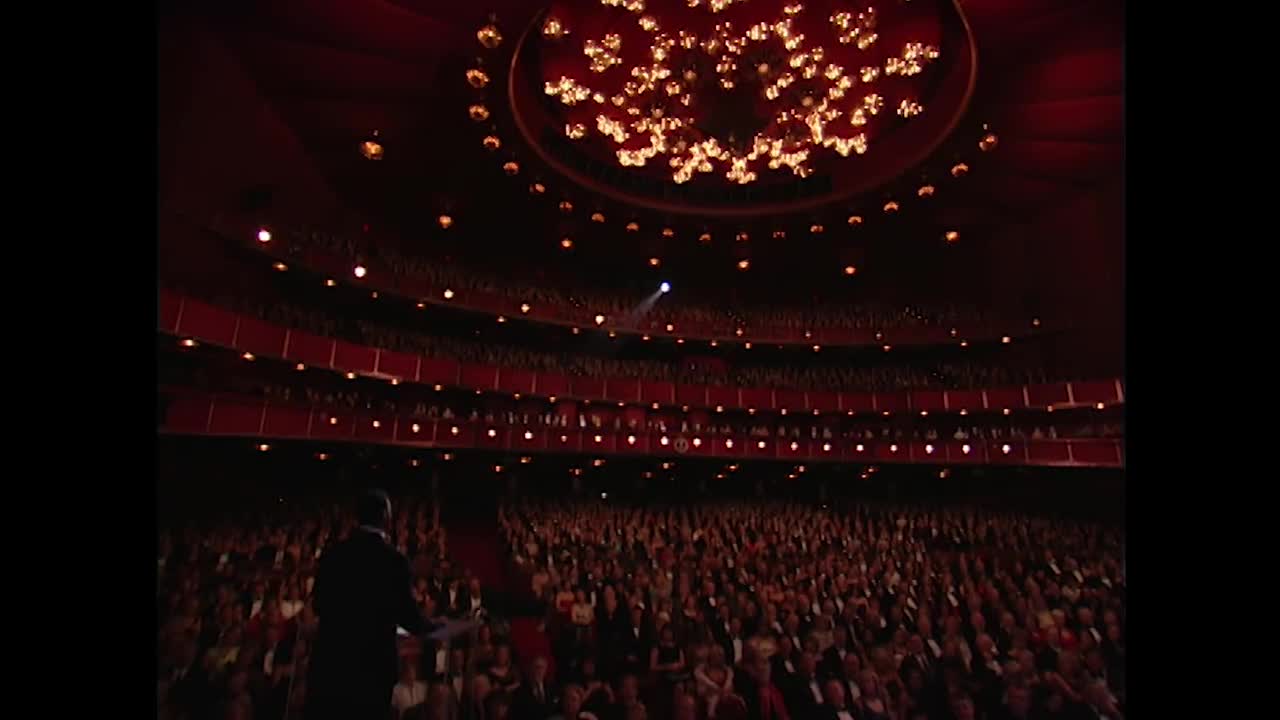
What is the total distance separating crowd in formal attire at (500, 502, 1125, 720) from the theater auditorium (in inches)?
2.1

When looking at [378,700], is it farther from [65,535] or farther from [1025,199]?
[1025,199]

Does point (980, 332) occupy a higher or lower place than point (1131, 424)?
higher

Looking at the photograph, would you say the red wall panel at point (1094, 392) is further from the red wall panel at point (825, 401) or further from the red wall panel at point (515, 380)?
the red wall panel at point (515, 380)

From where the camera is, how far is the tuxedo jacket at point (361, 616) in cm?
486

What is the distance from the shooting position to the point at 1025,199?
1116 centimetres

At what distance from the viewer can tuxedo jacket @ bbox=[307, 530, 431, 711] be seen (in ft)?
15.9

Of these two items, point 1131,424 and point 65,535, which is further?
point 1131,424

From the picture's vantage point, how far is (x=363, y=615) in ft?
16.0

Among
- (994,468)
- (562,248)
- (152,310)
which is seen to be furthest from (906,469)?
(152,310)

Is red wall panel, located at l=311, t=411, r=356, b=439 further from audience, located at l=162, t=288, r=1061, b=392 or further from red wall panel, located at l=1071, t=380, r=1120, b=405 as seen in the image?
red wall panel, located at l=1071, t=380, r=1120, b=405

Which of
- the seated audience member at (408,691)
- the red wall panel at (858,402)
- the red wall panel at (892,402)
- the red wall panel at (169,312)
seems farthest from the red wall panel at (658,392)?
the red wall panel at (169,312)

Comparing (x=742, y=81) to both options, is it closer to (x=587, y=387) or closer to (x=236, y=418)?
(x=587, y=387)

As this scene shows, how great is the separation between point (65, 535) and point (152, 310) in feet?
2.33

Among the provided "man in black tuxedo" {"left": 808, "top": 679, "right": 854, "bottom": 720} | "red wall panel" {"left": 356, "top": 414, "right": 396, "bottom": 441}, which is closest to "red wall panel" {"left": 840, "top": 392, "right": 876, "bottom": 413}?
"man in black tuxedo" {"left": 808, "top": 679, "right": 854, "bottom": 720}
